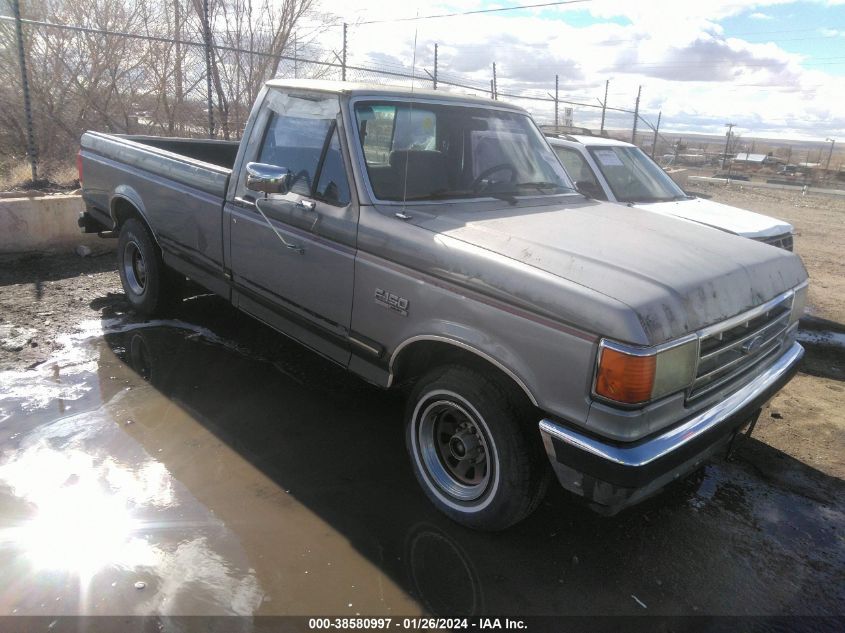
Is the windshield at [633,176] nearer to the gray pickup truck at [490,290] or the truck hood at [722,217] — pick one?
the truck hood at [722,217]

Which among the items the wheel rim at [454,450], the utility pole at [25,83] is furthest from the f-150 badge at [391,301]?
the utility pole at [25,83]

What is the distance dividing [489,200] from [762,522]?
2272mm

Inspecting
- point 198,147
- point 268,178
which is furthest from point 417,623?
point 198,147

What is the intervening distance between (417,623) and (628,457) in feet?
3.54

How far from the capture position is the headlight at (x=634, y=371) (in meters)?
2.30

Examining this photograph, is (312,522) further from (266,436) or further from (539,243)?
(539,243)

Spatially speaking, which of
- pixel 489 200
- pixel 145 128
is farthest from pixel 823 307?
pixel 145 128

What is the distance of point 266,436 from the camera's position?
379 cm

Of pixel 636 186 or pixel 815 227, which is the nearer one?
pixel 636 186

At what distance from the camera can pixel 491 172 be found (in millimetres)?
3838

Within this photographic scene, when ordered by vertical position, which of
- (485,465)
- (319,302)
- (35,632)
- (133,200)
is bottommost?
(35,632)

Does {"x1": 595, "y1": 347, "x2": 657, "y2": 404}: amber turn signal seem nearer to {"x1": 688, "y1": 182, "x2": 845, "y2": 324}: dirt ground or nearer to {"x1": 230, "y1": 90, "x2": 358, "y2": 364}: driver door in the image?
{"x1": 230, "y1": 90, "x2": 358, "y2": 364}: driver door

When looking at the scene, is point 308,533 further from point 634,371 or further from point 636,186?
point 636,186

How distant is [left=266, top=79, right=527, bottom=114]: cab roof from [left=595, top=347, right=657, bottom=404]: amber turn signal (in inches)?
84.1
